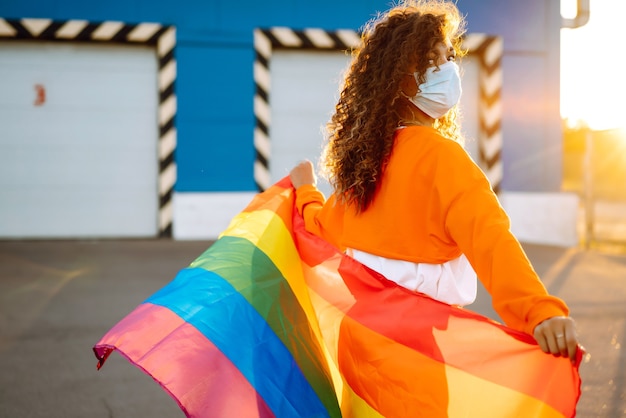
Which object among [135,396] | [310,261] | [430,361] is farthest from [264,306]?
[135,396]

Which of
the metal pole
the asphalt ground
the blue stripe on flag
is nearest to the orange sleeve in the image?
the blue stripe on flag

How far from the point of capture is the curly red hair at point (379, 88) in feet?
6.99

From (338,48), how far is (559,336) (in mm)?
9549

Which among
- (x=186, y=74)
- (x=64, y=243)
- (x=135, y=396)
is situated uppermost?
(x=186, y=74)

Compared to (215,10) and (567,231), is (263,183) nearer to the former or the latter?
(215,10)

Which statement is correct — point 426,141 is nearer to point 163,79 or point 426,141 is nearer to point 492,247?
point 492,247

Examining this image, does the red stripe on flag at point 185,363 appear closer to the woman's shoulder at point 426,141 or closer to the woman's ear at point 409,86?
the woman's shoulder at point 426,141

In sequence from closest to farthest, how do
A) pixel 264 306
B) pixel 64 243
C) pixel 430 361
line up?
pixel 430 361, pixel 264 306, pixel 64 243

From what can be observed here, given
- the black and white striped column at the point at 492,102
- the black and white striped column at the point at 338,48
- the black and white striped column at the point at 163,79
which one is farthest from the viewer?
the black and white striped column at the point at 492,102

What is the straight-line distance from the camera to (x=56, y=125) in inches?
393

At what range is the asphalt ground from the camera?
11.6 feet

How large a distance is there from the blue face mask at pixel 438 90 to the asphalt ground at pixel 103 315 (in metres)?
2.06

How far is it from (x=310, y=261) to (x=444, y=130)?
0.70 metres

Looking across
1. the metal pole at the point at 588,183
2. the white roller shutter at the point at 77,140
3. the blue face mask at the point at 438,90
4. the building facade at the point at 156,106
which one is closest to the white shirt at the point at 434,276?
the blue face mask at the point at 438,90
